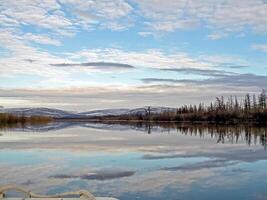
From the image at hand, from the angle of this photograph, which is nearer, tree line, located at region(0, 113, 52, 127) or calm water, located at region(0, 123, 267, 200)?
calm water, located at region(0, 123, 267, 200)

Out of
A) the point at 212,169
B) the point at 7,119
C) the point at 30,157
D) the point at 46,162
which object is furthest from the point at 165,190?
the point at 7,119

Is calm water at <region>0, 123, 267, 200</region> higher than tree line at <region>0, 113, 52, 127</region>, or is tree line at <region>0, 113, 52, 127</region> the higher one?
tree line at <region>0, 113, 52, 127</region>

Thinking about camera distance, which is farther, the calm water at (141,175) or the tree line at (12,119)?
the tree line at (12,119)

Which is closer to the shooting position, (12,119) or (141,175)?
(141,175)

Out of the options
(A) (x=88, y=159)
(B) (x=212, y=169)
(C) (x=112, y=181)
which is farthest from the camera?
(A) (x=88, y=159)

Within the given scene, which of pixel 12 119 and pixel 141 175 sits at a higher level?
pixel 12 119

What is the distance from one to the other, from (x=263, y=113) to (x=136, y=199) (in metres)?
85.3

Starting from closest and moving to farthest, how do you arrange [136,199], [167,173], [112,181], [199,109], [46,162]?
1. [136,199]
2. [112,181]
3. [167,173]
4. [46,162]
5. [199,109]

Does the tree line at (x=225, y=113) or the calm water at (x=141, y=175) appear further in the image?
the tree line at (x=225, y=113)

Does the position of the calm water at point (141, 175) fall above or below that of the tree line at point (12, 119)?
below

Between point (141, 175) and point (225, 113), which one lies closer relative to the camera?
point (141, 175)

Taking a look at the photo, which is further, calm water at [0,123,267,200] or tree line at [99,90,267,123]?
tree line at [99,90,267,123]

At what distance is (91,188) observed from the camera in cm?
1166

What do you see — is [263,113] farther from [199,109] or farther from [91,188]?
[91,188]
